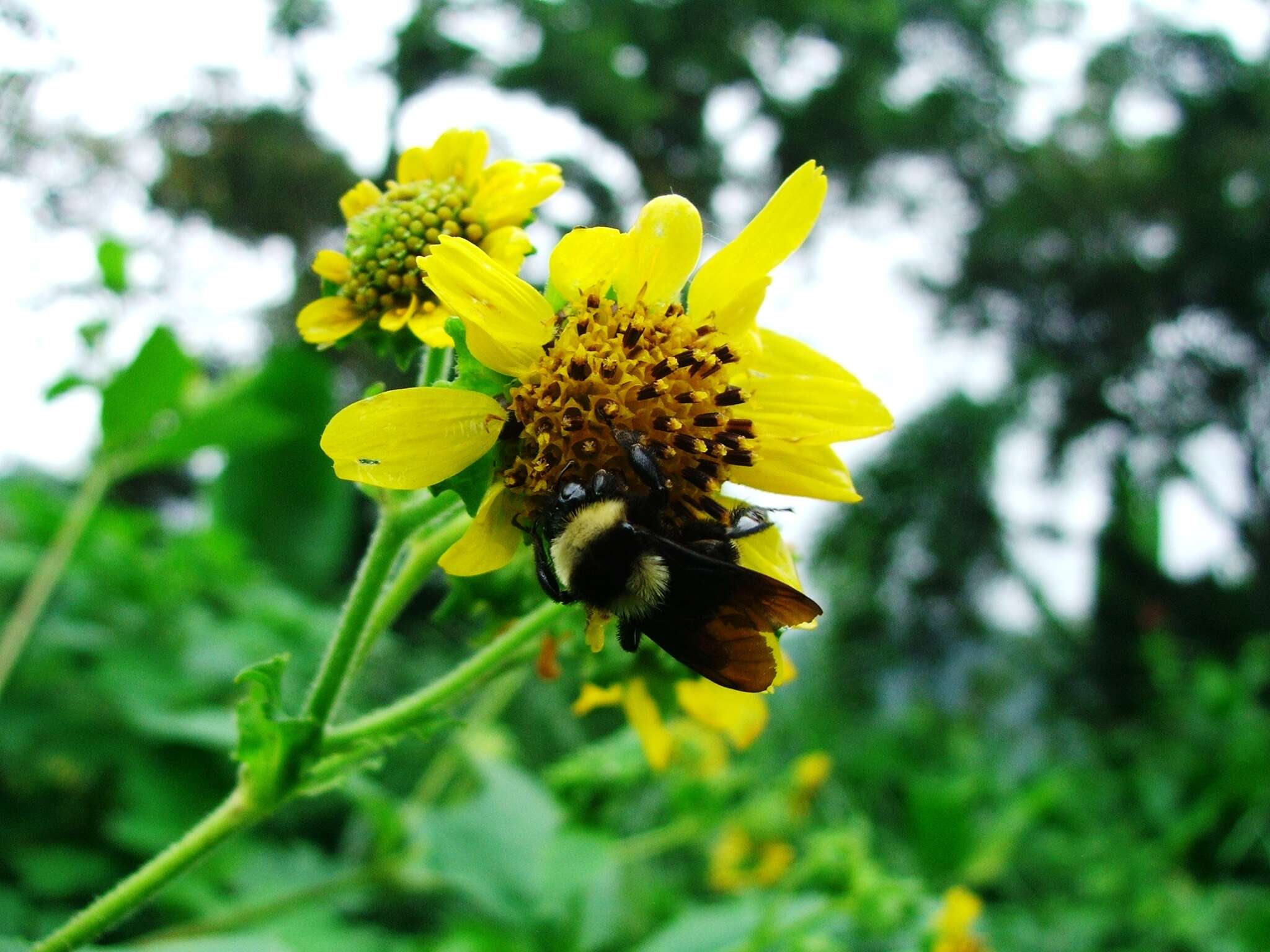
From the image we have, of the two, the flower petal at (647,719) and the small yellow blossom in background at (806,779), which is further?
the small yellow blossom in background at (806,779)

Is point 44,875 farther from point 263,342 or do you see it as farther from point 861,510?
point 861,510

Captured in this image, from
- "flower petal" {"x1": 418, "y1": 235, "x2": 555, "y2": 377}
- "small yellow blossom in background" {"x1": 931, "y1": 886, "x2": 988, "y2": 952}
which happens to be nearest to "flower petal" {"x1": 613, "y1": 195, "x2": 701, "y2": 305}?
"flower petal" {"x1": 418, "y1": 235, "x2": 555, "y2": 377}

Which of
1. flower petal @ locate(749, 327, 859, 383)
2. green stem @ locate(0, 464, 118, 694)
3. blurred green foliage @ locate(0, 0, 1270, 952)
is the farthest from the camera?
blurred green foliage @ locate(0, 0, 1270, 952)

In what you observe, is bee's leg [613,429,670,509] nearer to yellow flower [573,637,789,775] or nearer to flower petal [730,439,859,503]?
flower petal [730,439,859,503]

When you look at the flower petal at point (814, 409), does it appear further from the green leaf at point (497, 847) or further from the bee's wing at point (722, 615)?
the green leaf at point (497, 847)

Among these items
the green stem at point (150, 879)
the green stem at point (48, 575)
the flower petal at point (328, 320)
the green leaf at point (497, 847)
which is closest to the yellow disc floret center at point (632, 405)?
the flower petal at point (328, 320)

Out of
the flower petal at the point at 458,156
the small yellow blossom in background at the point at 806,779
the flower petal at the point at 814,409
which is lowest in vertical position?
the small yellow blossom in background at the point at 806,779

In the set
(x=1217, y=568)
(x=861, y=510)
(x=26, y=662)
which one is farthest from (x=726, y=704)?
(x=1217, y=568)
